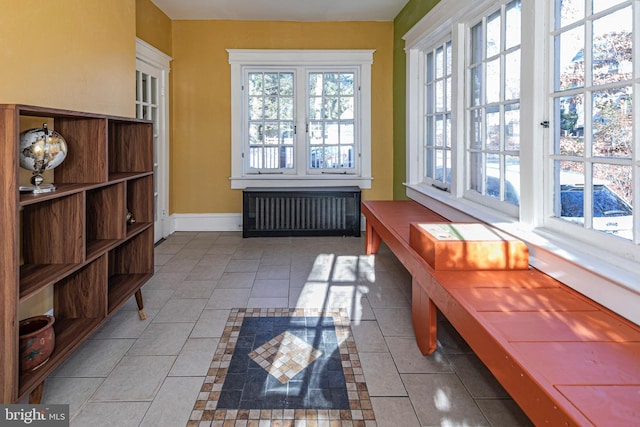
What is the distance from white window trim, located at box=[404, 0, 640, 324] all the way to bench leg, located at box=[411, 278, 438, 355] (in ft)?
2.05

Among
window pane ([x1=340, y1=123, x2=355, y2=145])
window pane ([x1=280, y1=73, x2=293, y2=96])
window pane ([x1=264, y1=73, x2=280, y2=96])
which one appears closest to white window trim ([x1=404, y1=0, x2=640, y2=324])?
window pane ([x1=340, y1=123, x2=355, y2=145])

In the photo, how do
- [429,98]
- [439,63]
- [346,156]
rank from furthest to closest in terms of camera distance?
[346,156], [429,98], [439,63]

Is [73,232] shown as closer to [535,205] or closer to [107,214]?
[107,214]

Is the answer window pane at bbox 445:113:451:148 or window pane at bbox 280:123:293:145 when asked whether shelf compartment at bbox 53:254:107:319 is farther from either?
window pane at bbox 280:123:293:145

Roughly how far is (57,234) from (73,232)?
90mm

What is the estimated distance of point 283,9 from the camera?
538 centimetres

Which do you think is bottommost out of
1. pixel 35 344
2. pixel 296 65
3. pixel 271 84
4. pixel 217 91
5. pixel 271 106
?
pixel 35 344

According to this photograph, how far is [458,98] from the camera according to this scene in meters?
3.62

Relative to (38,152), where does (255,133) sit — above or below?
above

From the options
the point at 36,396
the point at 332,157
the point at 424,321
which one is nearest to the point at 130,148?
the point at 36,396

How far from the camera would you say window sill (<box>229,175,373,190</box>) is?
6.00 m

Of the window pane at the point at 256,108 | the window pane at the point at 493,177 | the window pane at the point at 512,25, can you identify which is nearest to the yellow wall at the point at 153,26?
the window pane at the point at 256,108

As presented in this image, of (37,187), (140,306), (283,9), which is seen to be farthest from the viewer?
(283,9)

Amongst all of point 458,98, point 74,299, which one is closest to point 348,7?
point 458,98
